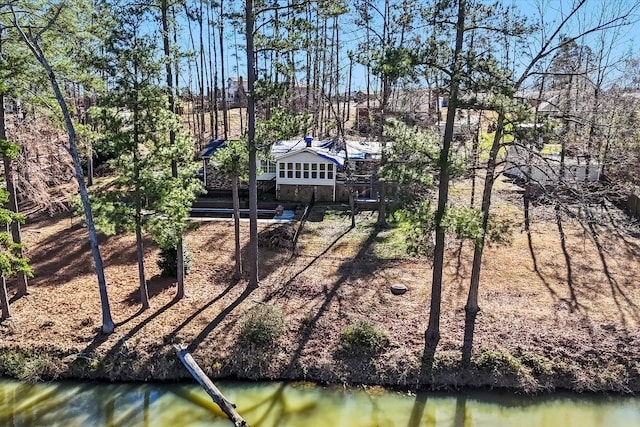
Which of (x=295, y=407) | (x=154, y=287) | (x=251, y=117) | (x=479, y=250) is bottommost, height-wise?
(x=295, y=407)

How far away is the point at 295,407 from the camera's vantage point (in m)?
9.30

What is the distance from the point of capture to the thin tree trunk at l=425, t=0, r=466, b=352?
27.3 feet

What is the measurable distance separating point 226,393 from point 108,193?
17.1 ft

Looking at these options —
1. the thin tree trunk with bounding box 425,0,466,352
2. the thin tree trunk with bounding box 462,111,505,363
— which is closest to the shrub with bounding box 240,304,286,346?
the thin tree trunk with bounding box 425,0,466,352

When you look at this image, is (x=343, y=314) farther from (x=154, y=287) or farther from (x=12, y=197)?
(x=12, y=197)

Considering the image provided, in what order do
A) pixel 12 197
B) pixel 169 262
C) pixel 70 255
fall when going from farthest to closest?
pixel 70 255
pixel 169 262
pixel 12 197

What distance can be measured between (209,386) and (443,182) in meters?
6.40

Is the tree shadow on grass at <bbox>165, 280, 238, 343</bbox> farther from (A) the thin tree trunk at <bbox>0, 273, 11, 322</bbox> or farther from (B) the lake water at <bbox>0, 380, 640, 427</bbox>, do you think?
(A) the thin tree trunk at <bbox>0, 273, 11, 322</bbox>

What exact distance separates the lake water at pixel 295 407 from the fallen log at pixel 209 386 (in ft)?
0.87

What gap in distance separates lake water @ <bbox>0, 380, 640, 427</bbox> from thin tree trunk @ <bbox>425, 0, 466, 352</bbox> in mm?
1548

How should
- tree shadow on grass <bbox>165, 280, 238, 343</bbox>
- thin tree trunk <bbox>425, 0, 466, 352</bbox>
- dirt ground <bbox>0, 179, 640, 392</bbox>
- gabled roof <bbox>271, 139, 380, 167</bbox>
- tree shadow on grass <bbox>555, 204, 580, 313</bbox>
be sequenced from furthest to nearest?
gabled roof <bbox>271, 139, 380, 167</bbox> < tree shadow on grass <bbox>555, 204, 580, 313</bbox> < tree shadow on grass <bbox>165, 280, 238, 343</bbox> < dirt ground <bbox>0, 179, 640, 392</bbox> < thin tree trunk <bbox>425, 0, 466, 352</bbox>

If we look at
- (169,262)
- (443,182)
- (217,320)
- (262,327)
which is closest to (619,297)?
(443,182)

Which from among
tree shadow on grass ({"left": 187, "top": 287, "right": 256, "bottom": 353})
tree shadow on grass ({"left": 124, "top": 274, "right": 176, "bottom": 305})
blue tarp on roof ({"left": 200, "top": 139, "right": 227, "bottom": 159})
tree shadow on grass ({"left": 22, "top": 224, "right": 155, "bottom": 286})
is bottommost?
tree shadow on grass ({"left": 187, "top": 287, "right": 256, "bottom": 353})

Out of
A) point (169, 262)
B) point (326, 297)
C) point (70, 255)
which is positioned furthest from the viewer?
point (70, 255)
